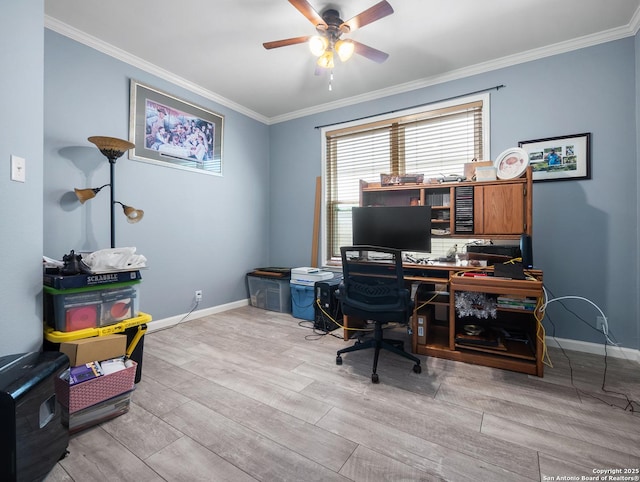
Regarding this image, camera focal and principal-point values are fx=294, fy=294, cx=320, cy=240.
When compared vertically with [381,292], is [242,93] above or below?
above

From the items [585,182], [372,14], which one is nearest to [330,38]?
[372,14]

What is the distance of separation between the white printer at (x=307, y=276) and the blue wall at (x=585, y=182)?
2.19 metres

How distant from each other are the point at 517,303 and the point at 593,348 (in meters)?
1.04

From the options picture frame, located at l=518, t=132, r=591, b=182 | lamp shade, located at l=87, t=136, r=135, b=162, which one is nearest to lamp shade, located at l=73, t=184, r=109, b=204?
lamp shade, located at l=87, t=136, r=135, b=162

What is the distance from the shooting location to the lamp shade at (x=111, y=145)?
2.30 metres

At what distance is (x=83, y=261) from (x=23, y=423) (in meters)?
0.99

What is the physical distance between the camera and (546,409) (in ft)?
5.66

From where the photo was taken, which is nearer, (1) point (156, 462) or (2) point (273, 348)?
(1) point (156, 462)

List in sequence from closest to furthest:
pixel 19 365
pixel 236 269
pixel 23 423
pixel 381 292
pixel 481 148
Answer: pixel 23 423 → pixel 19 365 → pixel 381 292 → pixel 481 148 → pixel 236 269

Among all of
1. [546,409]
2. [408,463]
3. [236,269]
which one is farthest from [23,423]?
[236,269]

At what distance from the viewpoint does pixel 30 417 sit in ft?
3.67

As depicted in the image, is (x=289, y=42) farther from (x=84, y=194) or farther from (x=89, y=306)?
(x=89, y=306)

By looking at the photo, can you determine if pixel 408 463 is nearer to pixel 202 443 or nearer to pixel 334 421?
pixel 334 421

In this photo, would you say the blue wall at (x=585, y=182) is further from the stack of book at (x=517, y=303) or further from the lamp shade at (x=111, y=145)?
the lamp shade at (x=111, y=145)
